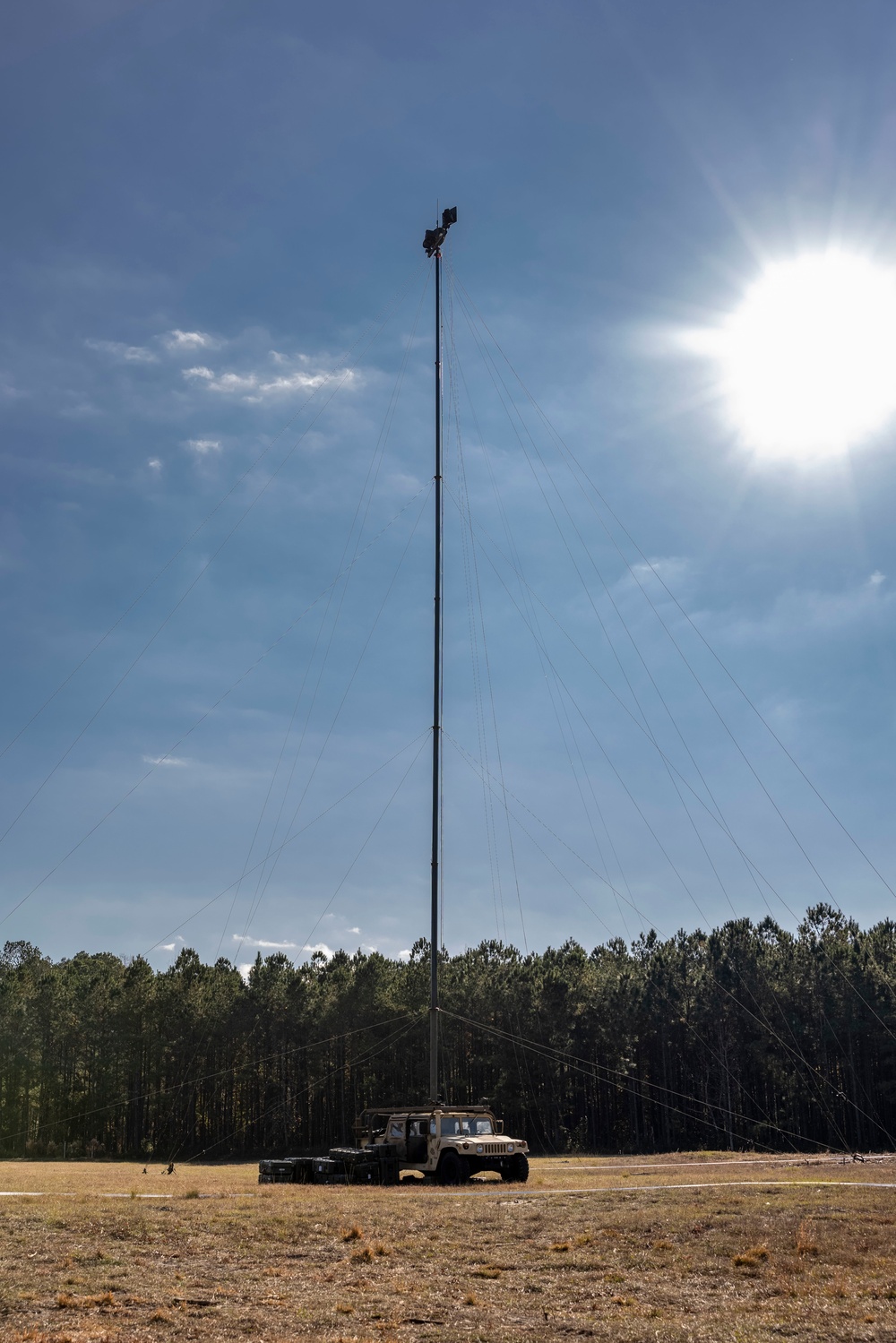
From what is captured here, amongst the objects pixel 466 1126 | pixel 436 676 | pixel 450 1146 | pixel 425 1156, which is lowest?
pixel 425 1156

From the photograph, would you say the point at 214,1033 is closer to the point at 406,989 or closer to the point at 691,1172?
the point at 406,989

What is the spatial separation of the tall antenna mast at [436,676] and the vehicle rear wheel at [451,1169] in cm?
315

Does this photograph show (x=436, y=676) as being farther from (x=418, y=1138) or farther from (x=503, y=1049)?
(x=503, y=1049)

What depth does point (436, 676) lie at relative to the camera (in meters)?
33.4

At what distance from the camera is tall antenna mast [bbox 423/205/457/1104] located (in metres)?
29.7

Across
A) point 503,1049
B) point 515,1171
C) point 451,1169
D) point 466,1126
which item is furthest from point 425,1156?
point 503,1049

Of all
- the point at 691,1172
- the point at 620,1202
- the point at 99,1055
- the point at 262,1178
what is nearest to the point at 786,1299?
the point at 620,1202

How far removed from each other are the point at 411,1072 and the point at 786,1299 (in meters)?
60.4

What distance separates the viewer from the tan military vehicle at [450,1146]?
25.1m

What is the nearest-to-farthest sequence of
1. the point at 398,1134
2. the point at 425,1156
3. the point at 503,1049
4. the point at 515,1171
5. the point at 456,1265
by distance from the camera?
the point at 456,1265
the point at 425,1156
the point at 515,1171
the point at 398,1134
the point at 503,1049

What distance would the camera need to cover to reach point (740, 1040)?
65125 mm

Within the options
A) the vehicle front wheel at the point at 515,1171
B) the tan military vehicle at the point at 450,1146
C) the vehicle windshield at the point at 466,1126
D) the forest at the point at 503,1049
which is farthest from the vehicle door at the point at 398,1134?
the forest at the point at 503,1049

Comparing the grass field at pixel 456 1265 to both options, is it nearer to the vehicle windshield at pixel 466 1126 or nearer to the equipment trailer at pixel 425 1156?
the equipment trailer at pixel 425 1156

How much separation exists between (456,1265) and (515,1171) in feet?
41.7
